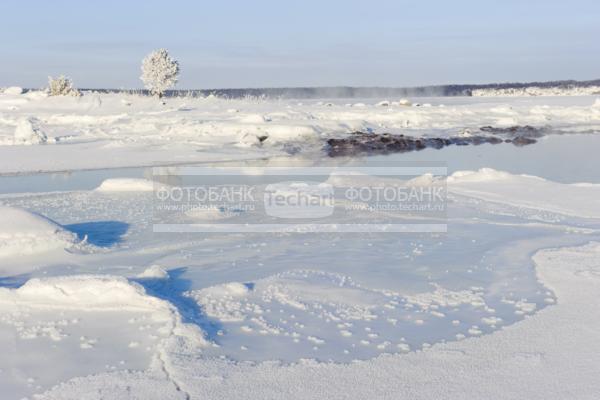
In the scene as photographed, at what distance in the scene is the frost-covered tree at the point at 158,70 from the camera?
41531 mm

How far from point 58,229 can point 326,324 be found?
147 inches

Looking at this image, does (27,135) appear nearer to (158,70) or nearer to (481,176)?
(481,176)

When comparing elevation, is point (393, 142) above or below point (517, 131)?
below

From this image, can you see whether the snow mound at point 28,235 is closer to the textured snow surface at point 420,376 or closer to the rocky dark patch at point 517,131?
the textured snow surface at point 420,376

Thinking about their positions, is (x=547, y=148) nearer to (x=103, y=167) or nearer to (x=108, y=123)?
(x=103, y=167)

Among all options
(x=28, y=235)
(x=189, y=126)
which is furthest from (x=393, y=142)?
(x=28, y=235)

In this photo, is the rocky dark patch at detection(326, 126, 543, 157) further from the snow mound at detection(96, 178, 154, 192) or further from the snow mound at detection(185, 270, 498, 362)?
the snow mound at detection(185, 270, 498, 362)

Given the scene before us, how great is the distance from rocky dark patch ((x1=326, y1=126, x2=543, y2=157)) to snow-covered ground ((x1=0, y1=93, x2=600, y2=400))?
10545mm

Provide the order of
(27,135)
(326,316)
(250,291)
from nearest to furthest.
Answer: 1. (326,316)
2. (250,291)
3. (27,135)

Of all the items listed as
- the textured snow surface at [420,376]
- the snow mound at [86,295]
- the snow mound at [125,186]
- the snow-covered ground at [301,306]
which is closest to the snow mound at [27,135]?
the snow mound at [125,186]

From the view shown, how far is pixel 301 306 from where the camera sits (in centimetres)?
517

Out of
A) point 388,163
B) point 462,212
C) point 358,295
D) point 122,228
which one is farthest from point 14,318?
point 388,163

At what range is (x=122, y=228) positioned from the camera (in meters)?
8.34

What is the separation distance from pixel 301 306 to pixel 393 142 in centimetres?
Result: 1762
